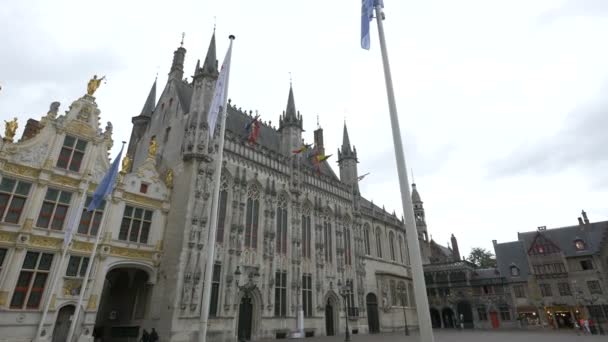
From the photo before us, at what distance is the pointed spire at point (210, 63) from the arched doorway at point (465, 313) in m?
48.4

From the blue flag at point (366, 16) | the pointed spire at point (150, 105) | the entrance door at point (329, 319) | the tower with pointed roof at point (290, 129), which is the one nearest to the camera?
the blue flag at point (366, 16)

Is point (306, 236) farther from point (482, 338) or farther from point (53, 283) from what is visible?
point (53, 283)

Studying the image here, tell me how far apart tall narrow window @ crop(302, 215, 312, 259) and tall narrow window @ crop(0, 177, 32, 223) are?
22204 mm

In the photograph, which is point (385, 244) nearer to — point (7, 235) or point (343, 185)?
point (343, 185)

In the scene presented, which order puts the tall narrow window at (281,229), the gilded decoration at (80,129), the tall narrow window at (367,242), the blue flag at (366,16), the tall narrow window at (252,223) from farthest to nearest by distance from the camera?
the tall narrow window at (367,242), the tall narrow window at (281,229), the tall narrow window at (252,223), the gilded decoration at (80,129), the blue flag at (366,16)

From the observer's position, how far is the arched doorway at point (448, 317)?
53875 mm

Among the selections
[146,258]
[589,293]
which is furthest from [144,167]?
[589,293]

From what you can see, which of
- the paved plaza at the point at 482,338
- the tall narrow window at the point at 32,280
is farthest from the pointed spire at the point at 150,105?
the paved plaza at the point at 482,338

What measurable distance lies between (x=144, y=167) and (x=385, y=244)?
32.9 meters

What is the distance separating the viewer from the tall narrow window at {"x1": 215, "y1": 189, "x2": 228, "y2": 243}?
27.0 meters

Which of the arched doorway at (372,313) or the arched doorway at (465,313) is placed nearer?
the arched doorway at (372,313)

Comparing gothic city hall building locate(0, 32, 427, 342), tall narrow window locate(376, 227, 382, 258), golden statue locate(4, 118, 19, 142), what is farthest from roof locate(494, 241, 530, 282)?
golden statue locate(4, 118, 19, 142)

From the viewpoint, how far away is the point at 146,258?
79.1 ft

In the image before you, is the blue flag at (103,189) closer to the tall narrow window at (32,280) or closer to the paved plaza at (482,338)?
the tall narrow window at (32,280)
